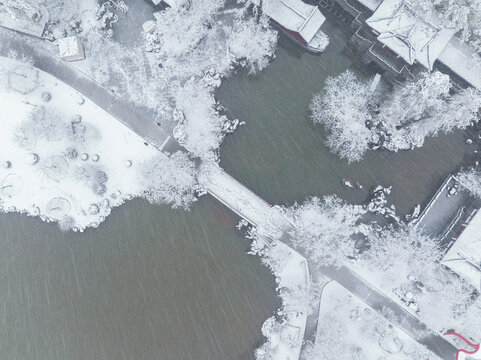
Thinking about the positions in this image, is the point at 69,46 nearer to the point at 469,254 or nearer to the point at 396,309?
the point at 396,309

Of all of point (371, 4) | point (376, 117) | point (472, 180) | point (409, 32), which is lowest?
point (376, 117)

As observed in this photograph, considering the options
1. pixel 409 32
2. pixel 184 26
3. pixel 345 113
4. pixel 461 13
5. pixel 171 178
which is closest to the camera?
pixel 409 32

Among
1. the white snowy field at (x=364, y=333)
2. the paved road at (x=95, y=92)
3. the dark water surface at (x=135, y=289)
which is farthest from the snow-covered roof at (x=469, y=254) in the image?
the paved road at (x=95, y=92)

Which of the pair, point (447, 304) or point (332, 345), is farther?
point (447, 304)

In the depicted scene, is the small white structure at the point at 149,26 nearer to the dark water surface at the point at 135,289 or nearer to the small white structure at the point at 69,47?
the small white structure at the point at 69,47

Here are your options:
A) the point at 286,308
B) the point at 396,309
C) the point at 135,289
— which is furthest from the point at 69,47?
the point at 396,309

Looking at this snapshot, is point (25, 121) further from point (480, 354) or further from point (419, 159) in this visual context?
point (480, 354)
